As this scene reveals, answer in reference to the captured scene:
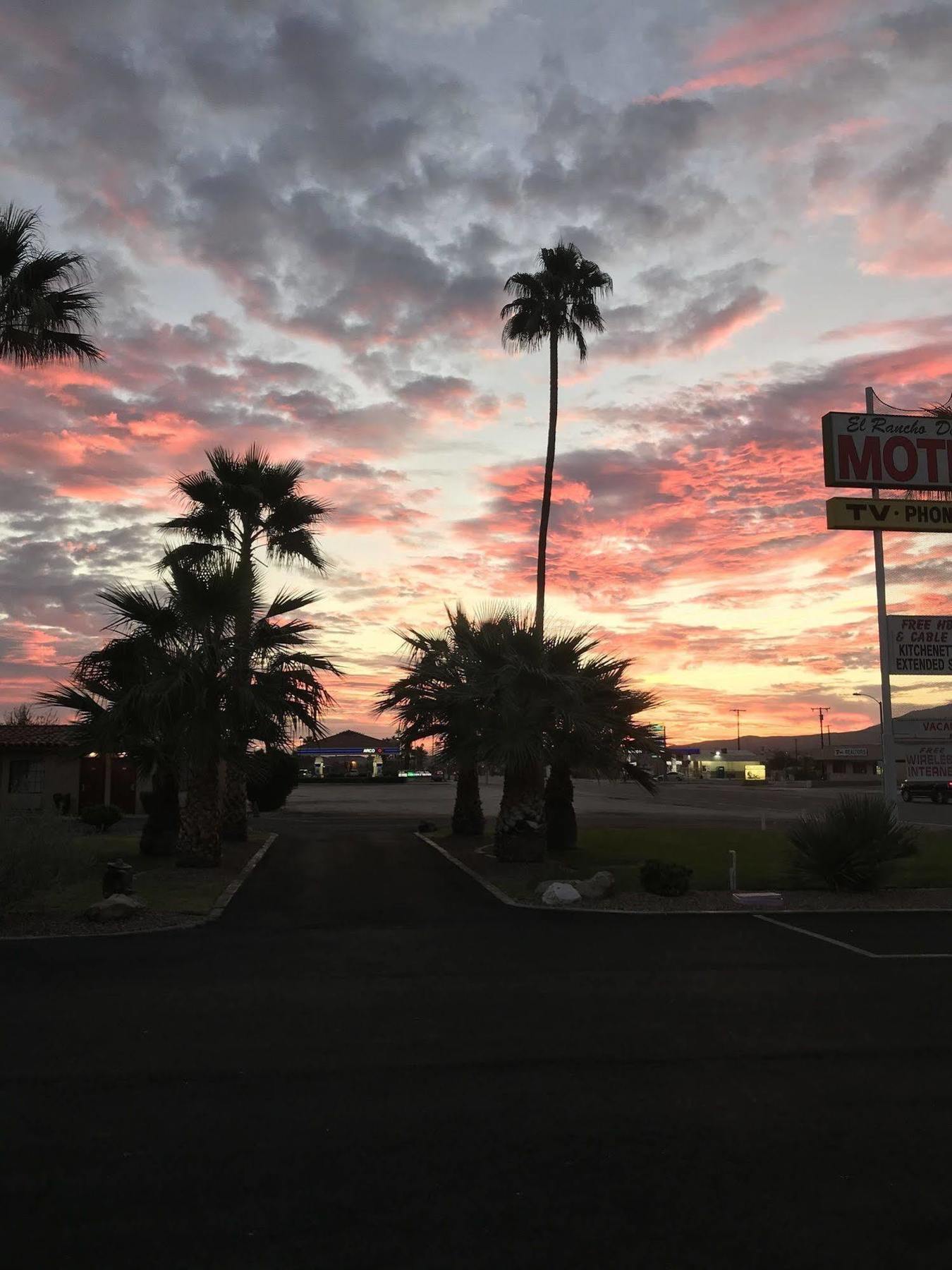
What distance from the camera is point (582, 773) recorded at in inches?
918

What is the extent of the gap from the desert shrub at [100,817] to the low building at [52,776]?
16.9 ft

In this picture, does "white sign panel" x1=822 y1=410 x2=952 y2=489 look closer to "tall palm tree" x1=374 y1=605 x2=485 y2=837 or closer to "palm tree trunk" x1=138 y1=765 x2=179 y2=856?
"tall palm tree" x1=374 y1=605 x2=485 y2=837

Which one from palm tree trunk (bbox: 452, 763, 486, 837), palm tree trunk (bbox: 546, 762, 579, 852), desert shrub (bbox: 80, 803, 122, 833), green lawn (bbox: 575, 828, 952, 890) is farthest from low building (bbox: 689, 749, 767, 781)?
palm tree trunk (bbox: 546, 762, 579, 852)

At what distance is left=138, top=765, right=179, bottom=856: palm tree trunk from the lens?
1002 inches

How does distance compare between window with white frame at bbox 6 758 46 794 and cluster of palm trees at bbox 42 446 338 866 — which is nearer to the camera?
cluster of palm trees at bbox 42 446 338 866

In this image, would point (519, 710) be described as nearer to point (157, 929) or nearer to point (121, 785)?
point (157, 929)

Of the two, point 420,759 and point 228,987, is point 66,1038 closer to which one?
point 228,987

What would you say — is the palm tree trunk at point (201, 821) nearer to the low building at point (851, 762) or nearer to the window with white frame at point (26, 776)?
the window with white frame at point (26, 776)

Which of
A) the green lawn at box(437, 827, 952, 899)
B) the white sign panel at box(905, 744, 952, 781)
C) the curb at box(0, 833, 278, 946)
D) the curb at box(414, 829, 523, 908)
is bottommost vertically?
the curb at box(0, 833, 278, 946)

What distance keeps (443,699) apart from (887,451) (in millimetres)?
11937

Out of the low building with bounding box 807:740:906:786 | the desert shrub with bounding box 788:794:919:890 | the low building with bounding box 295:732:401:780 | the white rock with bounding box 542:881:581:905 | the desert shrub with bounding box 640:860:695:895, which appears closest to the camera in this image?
the white rock with bounding box 542:881:581:905

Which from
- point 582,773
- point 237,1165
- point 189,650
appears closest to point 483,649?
point 582,773

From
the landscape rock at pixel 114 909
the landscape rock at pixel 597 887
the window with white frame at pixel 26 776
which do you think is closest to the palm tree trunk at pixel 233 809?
the landscape rock at pixel 114 909

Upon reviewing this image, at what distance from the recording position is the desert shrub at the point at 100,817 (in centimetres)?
3309
